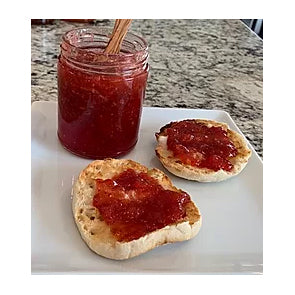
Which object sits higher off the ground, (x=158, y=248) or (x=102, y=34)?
(x=102, y=34)

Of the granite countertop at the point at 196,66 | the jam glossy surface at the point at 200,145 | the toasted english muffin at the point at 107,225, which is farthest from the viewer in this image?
the granite countertop at the point at 196,66

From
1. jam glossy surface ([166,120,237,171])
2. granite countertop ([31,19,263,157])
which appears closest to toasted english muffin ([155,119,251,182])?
jam glossy surface ([166,120,237,171])

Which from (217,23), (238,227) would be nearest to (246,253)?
(238,227)

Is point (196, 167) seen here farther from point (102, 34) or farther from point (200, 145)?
point (102, 34)

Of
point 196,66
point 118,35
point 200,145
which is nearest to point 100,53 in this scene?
point 118,35

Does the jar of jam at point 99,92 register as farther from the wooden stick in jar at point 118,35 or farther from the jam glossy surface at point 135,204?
the jam glossy surface at point 135,204

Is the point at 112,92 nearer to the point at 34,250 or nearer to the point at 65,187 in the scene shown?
the point at 65,187

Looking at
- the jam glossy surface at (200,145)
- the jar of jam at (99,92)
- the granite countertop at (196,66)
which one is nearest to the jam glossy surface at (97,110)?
the jar of jam at (99,92)
